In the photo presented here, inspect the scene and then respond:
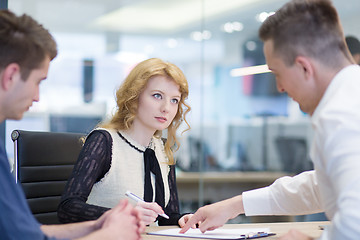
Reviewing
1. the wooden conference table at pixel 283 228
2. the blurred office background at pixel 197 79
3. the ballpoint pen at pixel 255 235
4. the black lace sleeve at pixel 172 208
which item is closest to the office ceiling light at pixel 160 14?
the blurred office background at pixel 197 79

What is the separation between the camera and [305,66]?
126 cm

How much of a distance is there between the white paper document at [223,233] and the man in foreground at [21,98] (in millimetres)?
357

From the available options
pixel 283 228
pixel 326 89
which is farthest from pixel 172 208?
pixel 326 89

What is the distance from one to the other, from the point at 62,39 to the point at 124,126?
1.97 metres

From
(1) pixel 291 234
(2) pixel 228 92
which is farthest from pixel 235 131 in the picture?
(1) pixel 291 234

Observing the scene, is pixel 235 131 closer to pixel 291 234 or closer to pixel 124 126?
pixel 124 126

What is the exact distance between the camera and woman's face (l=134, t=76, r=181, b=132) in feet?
6.79

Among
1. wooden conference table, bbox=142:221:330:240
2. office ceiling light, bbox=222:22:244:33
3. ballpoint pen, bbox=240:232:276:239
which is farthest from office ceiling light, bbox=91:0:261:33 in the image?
ballpoint pen, bbox=240:232:276:239

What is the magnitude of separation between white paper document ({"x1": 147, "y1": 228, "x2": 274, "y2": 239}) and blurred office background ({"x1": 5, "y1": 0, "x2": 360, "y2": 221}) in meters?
1.37

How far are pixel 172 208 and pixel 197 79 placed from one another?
2.63 meters

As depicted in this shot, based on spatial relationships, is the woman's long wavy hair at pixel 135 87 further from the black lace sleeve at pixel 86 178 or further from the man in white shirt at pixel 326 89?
the man in white shirt at pixel 326 89

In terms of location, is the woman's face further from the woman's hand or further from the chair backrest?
the woman's hand

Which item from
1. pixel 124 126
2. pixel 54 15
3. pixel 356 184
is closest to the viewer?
pixel 356 184

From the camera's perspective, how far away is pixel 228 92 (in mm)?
5160
